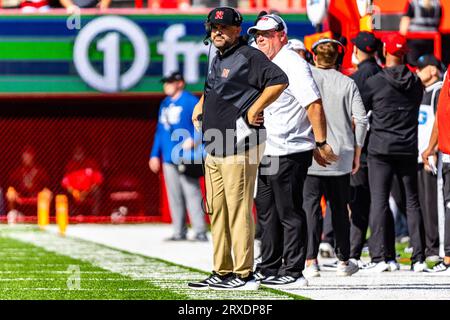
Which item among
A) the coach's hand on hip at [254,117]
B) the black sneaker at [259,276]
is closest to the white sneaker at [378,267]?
the black sneaker at [259,276]

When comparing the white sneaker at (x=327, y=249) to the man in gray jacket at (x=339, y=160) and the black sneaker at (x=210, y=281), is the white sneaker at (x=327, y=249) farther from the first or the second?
the black sneaker at (x=210, y=281)

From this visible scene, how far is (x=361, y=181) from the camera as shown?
12008 millimetres

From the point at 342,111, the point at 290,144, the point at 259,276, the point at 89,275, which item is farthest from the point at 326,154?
the point at 89,275

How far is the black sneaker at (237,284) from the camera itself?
9.38 metres

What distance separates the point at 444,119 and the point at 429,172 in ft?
5.55

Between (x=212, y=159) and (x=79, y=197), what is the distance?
11541 millimetres

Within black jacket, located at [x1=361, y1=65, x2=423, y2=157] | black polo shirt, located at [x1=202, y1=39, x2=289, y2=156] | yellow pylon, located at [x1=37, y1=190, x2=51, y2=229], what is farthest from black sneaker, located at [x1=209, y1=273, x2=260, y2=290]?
yellow pylon, located at [x1=37, y1=190, x2=51, y2=229]

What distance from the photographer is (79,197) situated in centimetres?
2080

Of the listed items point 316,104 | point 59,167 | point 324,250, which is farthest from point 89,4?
point 316,104

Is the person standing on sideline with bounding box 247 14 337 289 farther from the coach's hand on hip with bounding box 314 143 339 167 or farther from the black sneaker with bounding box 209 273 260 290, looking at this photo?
the black sneaker with bounding box 209 273 260 290

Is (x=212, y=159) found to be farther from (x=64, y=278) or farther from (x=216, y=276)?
(x=64, y=278)

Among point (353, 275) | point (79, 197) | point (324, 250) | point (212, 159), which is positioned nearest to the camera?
point (212, 159)

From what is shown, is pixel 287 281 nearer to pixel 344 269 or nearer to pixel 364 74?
pixel 344 269

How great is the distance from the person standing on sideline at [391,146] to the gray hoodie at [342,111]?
55 centimetres
